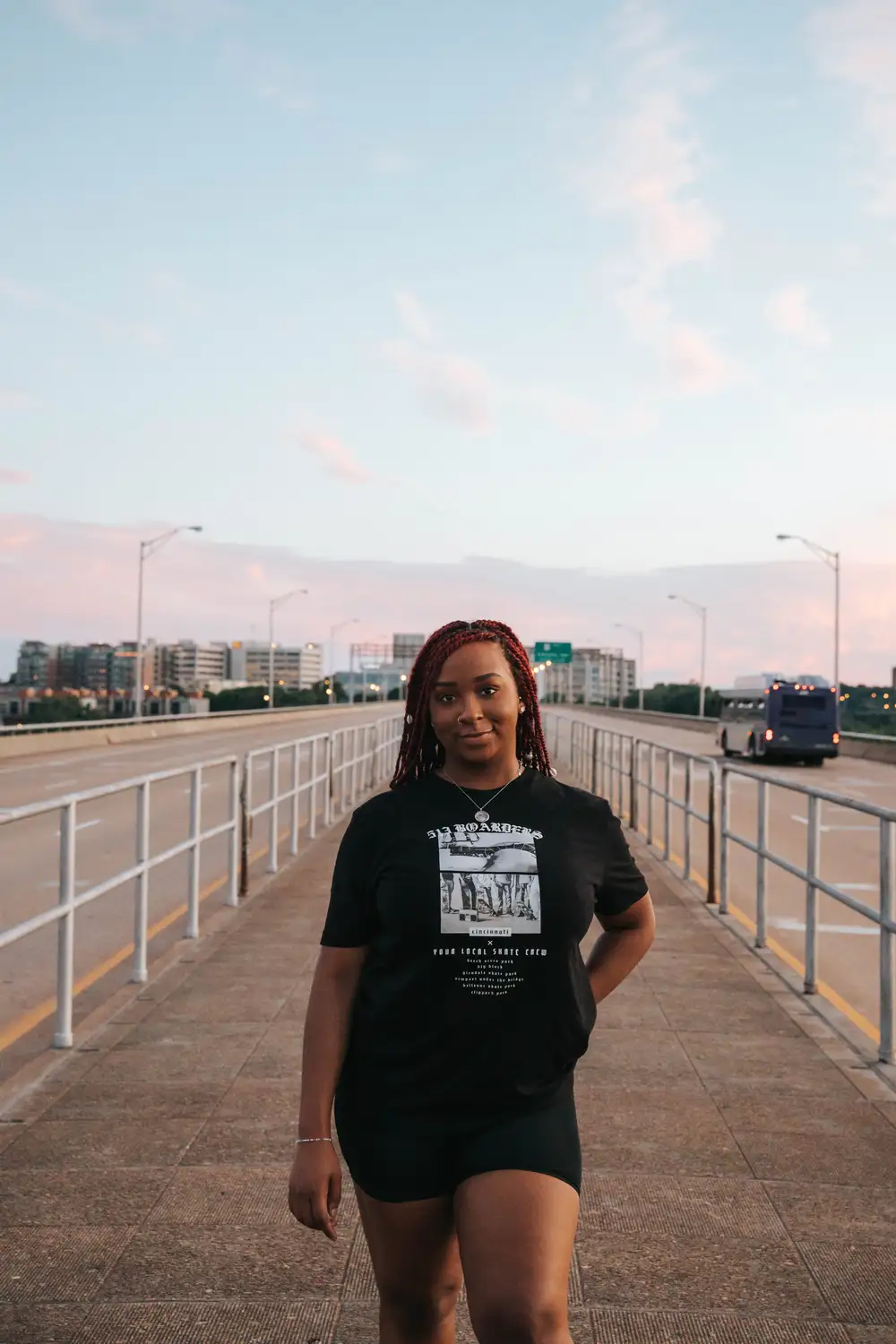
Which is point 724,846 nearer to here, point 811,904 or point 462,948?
point 811,904

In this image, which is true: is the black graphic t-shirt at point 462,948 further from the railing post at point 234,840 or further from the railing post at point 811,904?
the railing post at point 234,840

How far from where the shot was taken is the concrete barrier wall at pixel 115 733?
120 ft

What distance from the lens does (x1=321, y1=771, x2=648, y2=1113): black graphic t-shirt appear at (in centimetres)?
253

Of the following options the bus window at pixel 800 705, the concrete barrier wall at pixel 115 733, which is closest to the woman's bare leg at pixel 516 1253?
the concrete barrier wall at pixel 115 733

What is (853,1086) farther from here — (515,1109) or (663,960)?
(515,1109)

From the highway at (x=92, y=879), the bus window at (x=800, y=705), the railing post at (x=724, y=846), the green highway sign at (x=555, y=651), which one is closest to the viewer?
the highway at (x=92, y=879)

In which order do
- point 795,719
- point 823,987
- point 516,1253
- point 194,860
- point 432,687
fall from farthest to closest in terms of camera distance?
point 795,719 < point 194,860 < point 823,987 < point 432,687 < point 516,1253

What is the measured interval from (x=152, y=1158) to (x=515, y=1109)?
306 cm

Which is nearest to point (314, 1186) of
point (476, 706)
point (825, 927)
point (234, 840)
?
point (476, 706)

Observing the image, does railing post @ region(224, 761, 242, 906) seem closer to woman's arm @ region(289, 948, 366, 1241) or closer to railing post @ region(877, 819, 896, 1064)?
railing post @ region(877, 819, 896, 1064)

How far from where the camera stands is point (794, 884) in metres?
13.8

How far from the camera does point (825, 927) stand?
11.3 meters

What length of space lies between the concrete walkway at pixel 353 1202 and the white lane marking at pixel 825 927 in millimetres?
3440

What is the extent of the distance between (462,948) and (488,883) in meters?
0.13
